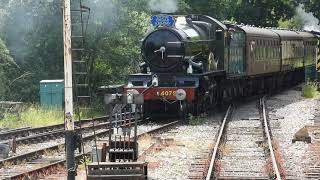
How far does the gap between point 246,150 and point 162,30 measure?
6.35 m

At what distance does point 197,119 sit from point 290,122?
7.87 feet

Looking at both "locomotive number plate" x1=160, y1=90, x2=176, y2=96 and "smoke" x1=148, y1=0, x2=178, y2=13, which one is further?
"smoke" x1=148, y1=0, x2=178, y2=13

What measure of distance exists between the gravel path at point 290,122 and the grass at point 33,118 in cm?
511

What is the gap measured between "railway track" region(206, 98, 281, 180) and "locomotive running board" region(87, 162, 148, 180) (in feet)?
3.04

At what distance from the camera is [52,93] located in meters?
19.0

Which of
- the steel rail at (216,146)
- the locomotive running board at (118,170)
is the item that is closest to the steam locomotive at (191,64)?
the steel rail at (216,146)

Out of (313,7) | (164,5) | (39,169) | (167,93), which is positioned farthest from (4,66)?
A: (313,7)

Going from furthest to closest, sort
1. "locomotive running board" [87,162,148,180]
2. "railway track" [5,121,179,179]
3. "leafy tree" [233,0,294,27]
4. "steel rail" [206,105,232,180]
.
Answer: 1. "leafy tree" [233,0,294,27]
2. "steel rail" [206,105,232,180]
3. "railway track" [5,121,179,179]
4. "locomotive running board" [87,162,148,180]

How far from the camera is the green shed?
18.7 metres

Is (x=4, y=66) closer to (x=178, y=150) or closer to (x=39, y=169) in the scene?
(x=178, y=150)

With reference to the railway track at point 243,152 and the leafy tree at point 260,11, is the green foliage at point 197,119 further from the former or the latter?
the leafy tree at point 260,11

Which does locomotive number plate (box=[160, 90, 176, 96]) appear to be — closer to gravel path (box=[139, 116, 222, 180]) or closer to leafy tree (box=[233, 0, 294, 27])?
gravel path (box=[139, 116, 222, 180])

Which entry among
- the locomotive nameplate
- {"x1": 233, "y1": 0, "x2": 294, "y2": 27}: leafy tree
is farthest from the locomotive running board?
{"x1": 233, "y1": 0, "x2": 294, "y2": 27}: leafy tree

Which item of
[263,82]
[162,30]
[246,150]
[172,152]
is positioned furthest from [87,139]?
[263,82]
